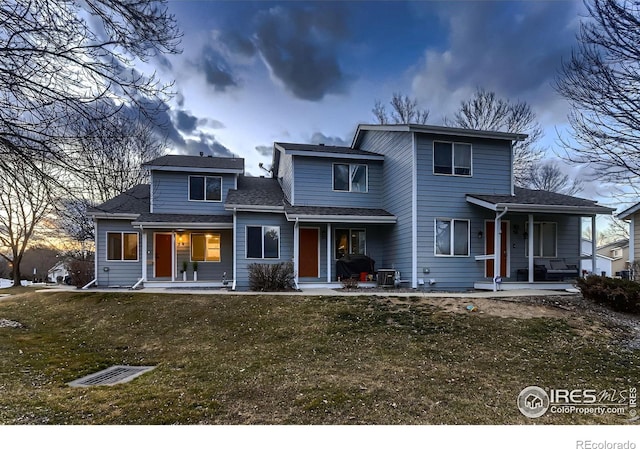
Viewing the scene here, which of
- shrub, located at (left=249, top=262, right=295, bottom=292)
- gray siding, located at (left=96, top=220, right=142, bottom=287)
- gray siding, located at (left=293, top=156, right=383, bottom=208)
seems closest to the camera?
shrub, located at (left=249, top=262, right=295, bottom=292)

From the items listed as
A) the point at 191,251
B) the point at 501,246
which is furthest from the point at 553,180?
the point at 191,251

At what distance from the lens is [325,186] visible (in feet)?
48.3

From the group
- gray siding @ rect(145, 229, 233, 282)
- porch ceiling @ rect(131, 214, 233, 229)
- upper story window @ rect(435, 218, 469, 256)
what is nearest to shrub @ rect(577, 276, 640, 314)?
upper story window @ rect(435, 218, 469, 256)

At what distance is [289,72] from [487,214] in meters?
8.74

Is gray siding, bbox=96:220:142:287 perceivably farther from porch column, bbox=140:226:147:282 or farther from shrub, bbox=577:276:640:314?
shrub, bbox=577:276:640:314

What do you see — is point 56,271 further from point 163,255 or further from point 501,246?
point 501,246

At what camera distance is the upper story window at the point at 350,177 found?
1489 cm

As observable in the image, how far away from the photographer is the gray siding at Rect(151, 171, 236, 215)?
611 inches

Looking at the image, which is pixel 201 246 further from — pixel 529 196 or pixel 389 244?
pixel 529 196

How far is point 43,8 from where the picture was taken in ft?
14.4

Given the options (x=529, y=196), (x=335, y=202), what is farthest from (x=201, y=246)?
(x=529, y=196)

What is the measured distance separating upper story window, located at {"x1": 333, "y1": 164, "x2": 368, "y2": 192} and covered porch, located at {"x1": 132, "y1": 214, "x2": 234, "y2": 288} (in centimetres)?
486

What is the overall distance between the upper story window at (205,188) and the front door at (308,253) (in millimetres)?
4565

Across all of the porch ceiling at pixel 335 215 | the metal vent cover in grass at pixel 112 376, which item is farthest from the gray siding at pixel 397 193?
the metal vent cover in grass at pixel 112 376
